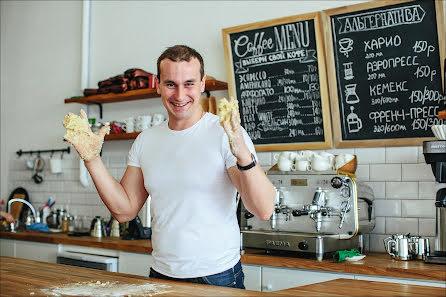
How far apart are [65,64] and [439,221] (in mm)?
3832

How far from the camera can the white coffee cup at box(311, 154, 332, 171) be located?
3.42 m

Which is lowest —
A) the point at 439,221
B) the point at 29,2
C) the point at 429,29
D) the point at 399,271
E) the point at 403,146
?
the point at 399,271

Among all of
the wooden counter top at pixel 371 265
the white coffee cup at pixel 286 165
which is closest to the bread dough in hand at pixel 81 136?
the wooden counter top at pixel 371 265

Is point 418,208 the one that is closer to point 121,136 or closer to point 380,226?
point 380,226

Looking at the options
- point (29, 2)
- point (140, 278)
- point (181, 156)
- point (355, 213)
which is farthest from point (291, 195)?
point (29, 2)

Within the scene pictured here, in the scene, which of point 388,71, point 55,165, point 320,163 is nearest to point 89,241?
point 55,165

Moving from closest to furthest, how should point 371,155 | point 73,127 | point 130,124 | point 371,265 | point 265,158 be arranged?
point 73,127 → point 371,265 → point 371,155 → point 265,158 → point 130,124

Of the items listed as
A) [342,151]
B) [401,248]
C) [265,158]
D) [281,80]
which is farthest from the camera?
[265,158]

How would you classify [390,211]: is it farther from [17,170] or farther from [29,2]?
[29,2]

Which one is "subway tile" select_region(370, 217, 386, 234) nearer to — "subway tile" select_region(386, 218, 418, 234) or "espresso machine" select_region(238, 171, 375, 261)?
"subway tile" select_region(386, 218, 418, 234)

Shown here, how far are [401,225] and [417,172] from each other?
1.12 feet

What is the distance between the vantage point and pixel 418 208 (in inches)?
136

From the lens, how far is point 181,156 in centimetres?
230

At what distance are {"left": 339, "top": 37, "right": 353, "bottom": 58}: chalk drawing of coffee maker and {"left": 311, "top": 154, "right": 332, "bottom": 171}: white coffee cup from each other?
2.47 feet
